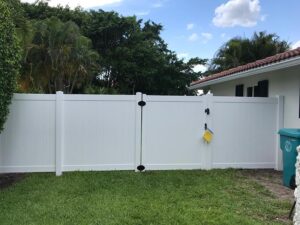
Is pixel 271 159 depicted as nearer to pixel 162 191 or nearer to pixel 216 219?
pixel 162 191

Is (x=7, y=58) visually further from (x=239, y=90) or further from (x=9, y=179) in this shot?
(x=239, y=90)

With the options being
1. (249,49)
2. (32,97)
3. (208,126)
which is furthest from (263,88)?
(249,49)

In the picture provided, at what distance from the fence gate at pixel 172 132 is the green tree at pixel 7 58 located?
2.80 metres

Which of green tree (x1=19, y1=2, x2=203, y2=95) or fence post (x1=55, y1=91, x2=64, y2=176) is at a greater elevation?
green tree (x1=19, y1=2, x2=203, y2=95)

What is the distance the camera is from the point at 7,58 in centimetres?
706

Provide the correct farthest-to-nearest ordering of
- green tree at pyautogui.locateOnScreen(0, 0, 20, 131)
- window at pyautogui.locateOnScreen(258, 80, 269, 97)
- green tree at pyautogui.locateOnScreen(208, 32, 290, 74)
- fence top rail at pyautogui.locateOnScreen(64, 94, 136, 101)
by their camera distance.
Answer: green tree at pyautogui.locateOnScreen(208, 32, 290, 74) < window at pyautogui.locateOnScreen(258, 80, 269, 97) < fence top rail at pyautogui.locateOnScreen(64, 94, 136, 101) < green tree at pyautogui.locateOnScreen(0, 0, 20, 131)

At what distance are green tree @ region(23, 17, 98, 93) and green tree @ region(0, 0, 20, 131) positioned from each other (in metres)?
15.3

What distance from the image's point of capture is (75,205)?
611 cm

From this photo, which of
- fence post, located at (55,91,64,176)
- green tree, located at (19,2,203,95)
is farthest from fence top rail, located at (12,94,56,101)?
green tree, located at (19,2,203,95)

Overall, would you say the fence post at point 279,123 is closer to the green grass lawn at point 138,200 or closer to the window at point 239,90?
the green grass lawn at point 138,200

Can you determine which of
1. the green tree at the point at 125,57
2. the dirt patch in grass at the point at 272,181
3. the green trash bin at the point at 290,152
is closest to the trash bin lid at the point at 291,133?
the green trash bin at the point at 290,152

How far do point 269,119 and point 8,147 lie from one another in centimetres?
579

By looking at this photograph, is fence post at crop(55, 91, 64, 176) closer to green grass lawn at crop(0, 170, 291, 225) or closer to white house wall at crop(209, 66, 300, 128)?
green grass lawn at crop(0, 170, 291, 225)

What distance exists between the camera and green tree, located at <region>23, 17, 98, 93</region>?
74.8 ft
